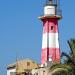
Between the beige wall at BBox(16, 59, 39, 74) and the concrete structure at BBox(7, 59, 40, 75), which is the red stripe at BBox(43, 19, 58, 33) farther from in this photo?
the beige wall at BBox(16, 59, 39, 74)

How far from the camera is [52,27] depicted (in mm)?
74625

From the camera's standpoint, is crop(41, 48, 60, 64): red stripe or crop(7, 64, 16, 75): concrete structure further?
crop(7, 64, 16, 75): concrete structure

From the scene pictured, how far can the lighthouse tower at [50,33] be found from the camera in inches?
2864

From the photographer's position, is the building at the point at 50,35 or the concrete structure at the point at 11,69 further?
the concrete structure at the point at 11,69

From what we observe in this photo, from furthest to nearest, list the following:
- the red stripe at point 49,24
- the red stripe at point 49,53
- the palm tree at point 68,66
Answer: the red stripe at point 49,24, the red stripe at point 49,53, the palm tree at point 68,66

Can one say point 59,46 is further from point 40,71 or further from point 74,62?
point 74,62

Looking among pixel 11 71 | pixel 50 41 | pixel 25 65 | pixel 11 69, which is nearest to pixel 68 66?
pixel 50 41

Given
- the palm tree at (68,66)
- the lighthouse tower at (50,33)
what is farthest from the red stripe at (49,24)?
the palm tree at (68,66)

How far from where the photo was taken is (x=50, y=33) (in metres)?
73.9

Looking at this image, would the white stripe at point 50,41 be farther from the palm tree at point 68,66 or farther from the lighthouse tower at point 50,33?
the palm tree at point 68,66

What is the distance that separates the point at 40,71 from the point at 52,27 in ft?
32.2

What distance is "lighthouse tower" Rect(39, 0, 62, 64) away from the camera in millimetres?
72750

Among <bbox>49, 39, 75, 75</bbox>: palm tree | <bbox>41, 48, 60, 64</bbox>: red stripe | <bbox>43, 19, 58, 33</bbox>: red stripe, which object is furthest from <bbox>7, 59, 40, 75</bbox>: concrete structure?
<bbox>49, 39, 75, 75</bbox>: palm tree

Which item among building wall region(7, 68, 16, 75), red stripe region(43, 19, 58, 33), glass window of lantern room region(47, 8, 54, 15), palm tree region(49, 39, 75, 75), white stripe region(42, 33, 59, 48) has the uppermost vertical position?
glass window of lantern room region(47, 8, 54, 15)
